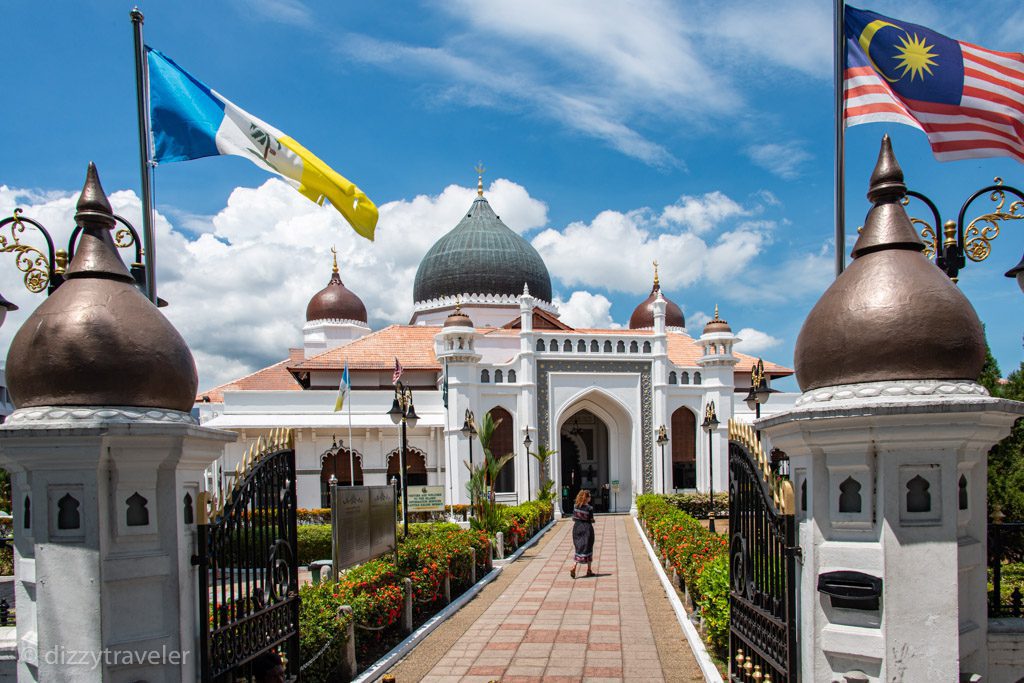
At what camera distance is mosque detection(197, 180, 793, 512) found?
93.5ft

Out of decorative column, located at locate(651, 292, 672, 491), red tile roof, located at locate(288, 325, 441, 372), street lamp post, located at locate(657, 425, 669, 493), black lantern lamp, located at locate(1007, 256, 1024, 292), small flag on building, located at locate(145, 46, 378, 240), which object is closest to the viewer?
black lantern lamp, located at locate(1007, 256, 1024, 292)

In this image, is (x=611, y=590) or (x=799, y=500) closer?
(x=799, y=500)

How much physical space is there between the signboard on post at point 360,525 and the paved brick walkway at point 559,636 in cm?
→ 161

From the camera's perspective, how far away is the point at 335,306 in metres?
40.6

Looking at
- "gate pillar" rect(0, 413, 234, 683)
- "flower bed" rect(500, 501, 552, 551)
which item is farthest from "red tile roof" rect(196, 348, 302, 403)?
"gate pillar" rect(0, 413, 234, 683)

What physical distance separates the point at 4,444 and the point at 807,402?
4378 millimetres

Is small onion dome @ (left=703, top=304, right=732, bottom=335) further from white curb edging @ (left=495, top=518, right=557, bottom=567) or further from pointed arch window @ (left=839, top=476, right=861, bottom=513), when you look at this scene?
pointed arch window @ (left=839, top=476, right=861, bottom=513)

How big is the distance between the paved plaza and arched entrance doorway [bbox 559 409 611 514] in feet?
63.0

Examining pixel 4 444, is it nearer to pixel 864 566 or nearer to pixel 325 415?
pixel 864 566

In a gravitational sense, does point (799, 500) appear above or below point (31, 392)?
below

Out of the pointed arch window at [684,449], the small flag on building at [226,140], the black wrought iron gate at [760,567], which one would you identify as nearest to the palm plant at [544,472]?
the pointed arch window at [684,449]

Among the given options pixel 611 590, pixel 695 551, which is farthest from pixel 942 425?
pixel 611 590

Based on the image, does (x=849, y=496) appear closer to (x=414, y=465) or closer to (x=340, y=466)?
(x=414, y=465)

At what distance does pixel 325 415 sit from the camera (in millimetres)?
29438
